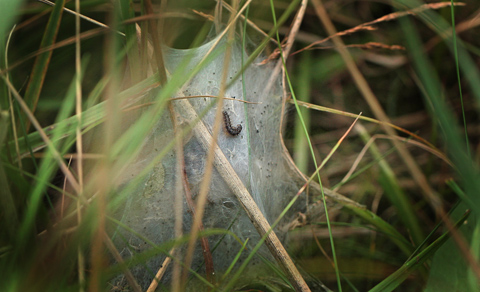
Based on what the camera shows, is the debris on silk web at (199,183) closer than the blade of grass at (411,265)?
No

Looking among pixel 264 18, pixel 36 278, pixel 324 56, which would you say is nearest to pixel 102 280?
pixel 36 278

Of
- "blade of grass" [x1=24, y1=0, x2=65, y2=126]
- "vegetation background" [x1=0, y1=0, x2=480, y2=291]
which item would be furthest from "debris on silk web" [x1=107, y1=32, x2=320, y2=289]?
A: "blade of grass" [x1=24, y1=0, x2=65, y2=126]

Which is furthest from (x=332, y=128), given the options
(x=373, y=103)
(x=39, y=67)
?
(x=39, y=67)

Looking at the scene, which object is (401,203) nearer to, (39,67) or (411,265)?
(411,265)

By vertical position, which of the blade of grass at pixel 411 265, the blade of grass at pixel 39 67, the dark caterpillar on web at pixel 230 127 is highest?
the blade of grass at pixel 39 67

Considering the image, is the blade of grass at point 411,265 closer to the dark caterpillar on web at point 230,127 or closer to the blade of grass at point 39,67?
the dark caterpillar on web at point 230,127

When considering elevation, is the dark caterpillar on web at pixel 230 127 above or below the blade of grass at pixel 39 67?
below

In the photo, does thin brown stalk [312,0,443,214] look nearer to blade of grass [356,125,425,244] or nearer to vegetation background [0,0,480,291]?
vegetation background [0,0,480,291]

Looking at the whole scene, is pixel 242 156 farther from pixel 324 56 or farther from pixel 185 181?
pixel 324 56

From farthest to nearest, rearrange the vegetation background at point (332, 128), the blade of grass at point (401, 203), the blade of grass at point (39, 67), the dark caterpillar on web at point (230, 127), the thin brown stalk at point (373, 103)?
the thin brown stalk at point (373, 103) < the blade of grass at point (401, 203) < the dark caterpillar on web at point (230, 127) < the blade of grass at point (39, 67) < the vegetation background at point (332, 128)

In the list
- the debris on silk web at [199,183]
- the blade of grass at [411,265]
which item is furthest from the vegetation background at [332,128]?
the debris on silk web at [199,183]
